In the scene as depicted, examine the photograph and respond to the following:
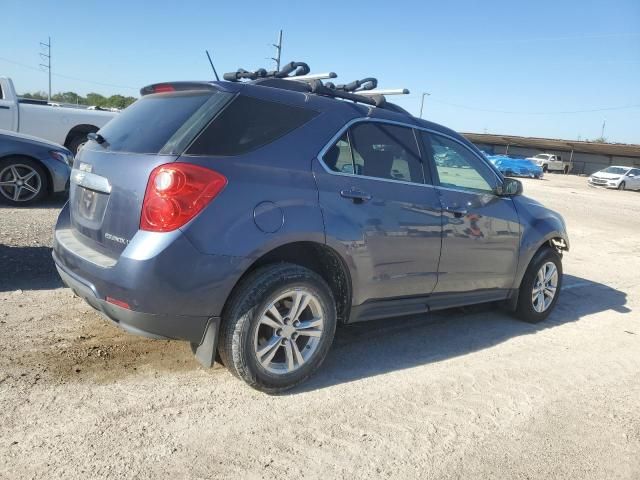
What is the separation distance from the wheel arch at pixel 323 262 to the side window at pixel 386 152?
61 centimetres

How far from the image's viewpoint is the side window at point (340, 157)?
3.44 meters

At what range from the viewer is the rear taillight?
2814 millimetres

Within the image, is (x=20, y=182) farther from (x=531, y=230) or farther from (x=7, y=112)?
(x=531, y=230)

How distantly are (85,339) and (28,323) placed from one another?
0.53 meters

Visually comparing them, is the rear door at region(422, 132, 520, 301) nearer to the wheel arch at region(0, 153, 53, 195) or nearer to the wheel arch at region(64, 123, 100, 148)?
the wheel arch at region(0, 153, 53, 195)

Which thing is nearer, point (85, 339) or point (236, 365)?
point (236, 365)

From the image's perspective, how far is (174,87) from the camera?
345cm

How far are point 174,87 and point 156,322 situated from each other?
1537 mm

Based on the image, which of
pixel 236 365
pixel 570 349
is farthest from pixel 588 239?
pixel 236 365

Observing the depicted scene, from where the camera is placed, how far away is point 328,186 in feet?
11.0

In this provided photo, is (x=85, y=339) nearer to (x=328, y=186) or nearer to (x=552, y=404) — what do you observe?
(x=328, y=186)

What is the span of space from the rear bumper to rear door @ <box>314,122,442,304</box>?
3.16ft

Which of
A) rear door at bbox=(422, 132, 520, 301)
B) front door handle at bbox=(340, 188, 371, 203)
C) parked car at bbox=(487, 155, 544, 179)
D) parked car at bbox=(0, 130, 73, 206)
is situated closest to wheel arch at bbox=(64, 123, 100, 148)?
parked car at bbox=(0, 130, 73, 206)

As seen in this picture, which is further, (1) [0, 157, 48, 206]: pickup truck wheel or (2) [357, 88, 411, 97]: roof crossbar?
(1) [0, 157, 48, 206]: pickup truck wheel
